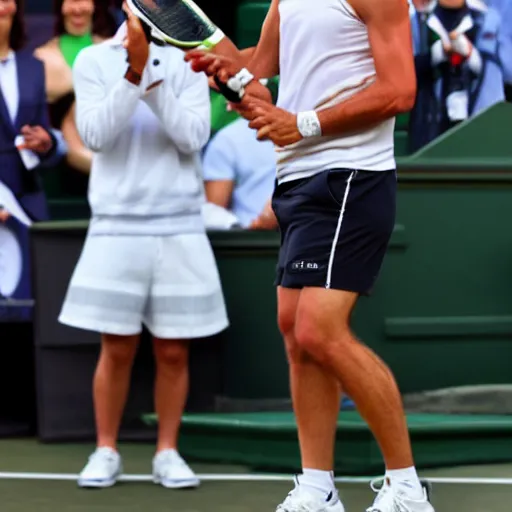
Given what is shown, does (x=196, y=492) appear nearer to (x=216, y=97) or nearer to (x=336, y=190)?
(x=336, y=190)

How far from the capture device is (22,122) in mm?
5223

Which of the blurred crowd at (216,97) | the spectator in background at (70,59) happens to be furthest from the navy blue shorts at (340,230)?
the spectator in background at (70,59)

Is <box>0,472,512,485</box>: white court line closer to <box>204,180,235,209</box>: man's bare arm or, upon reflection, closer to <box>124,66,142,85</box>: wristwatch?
<box>204,180,235,209</box>: man's bare arm

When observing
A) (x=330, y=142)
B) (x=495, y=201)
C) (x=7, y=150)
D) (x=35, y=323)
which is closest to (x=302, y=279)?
(x=330, y=142)

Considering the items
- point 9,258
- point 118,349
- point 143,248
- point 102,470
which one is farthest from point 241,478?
point 9,258

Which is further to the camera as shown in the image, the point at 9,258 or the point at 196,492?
the point at 9,258

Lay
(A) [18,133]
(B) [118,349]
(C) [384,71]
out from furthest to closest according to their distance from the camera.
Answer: (A) [18,133] → (B) [118,349] → (C) [384,71]

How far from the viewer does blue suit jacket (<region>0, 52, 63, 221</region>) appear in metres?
5.21

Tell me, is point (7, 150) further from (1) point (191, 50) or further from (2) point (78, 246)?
(1) point (191, 50)

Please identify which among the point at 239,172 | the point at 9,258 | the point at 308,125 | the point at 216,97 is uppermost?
the point at 308,125

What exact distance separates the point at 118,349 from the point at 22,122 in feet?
4.68

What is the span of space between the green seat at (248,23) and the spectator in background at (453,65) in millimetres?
656

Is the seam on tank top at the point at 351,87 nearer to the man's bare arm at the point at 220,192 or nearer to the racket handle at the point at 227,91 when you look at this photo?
the racket handle at the point at 227,91

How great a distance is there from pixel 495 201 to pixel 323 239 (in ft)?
5.32
